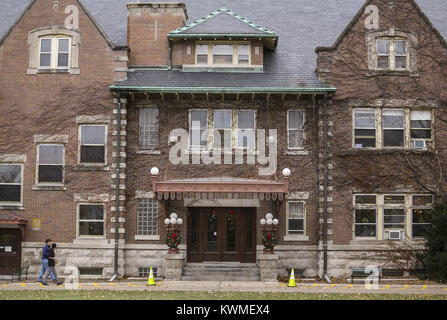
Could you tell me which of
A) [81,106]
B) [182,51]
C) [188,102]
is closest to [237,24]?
[182,51]

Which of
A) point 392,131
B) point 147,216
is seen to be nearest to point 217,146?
point 147,216

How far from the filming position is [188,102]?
81.6ft

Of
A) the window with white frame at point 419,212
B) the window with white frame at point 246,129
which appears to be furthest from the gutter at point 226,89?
the window with white frame at point 419,212

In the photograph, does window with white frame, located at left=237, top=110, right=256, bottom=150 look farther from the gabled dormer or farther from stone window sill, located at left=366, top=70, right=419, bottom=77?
stone window sill, located at left=366, top=70, right=419, bottom=77

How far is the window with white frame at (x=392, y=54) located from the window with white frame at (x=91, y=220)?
13854 mm

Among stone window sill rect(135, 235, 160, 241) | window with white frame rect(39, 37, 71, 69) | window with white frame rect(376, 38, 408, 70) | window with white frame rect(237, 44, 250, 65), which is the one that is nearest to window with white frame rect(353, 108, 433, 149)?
window with white frame rect(376, 38, 408, 70)

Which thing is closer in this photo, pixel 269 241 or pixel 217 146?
pixel 269 241

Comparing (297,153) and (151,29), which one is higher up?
(151,29)

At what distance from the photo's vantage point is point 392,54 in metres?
24.7

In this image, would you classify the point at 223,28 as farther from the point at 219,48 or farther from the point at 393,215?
the point at 393,215

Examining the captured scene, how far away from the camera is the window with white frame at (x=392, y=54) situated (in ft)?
81.1

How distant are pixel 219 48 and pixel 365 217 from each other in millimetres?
10043

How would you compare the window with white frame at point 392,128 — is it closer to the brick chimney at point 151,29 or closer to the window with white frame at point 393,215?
the window with white frame at point 393,215

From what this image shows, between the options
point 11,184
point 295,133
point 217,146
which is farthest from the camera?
point 295,133
